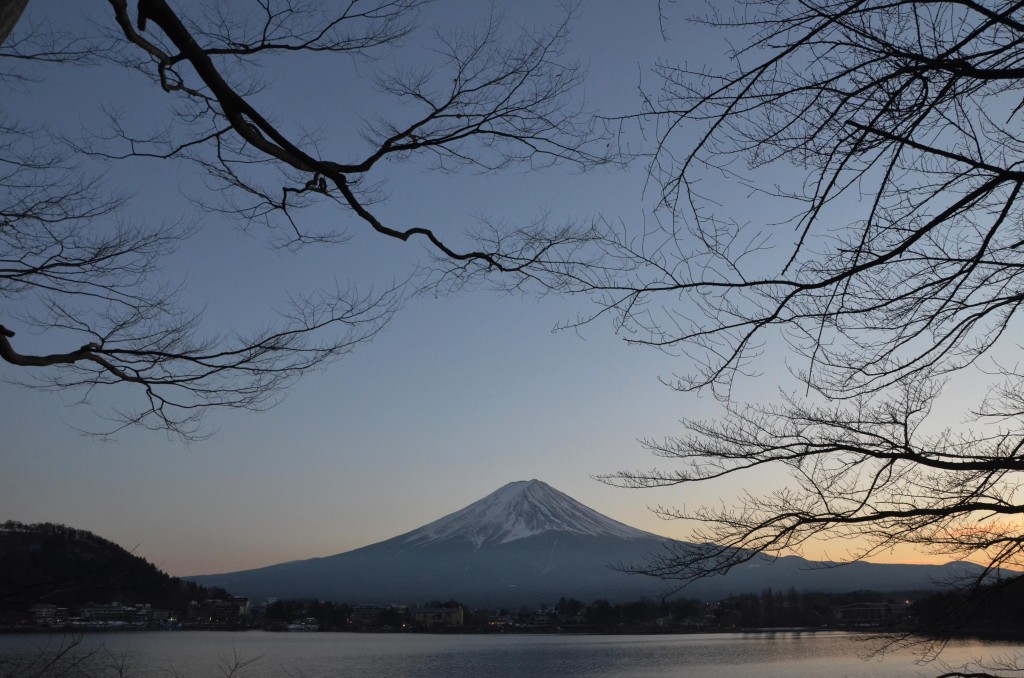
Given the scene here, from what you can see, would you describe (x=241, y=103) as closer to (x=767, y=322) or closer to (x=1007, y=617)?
(x=767, y=322)

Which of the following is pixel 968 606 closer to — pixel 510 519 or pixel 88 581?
pixel 88 581

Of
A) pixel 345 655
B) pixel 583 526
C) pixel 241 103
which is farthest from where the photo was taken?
pixel 583 526

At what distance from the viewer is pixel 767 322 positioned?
8.09 feet

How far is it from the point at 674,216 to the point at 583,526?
112m

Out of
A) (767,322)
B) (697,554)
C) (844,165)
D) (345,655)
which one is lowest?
(345,655)

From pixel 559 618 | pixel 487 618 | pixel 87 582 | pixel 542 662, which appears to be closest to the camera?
pixel 87 582

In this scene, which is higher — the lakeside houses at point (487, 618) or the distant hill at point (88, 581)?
the distant hill at point (88, 581)

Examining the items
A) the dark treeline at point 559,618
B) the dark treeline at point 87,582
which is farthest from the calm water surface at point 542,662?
the dark treeline at point 87,582

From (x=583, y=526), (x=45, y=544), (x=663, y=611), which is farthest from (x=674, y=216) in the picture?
(x=583, y=526)

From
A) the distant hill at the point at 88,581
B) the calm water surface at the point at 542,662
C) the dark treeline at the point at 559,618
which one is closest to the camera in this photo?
the distant hill at the point at 88,581

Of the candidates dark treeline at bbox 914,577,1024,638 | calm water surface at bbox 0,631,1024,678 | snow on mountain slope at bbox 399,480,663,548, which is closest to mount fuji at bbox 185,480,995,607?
snow on mountain slope at bbox 399,480,663,548

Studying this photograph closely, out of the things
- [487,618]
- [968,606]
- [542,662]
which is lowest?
[542,662]

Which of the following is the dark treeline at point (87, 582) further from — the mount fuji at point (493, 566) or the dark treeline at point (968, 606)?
the mount fuji at point (493, 566)

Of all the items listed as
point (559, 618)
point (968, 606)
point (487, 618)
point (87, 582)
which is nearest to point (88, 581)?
point (87, 582)
